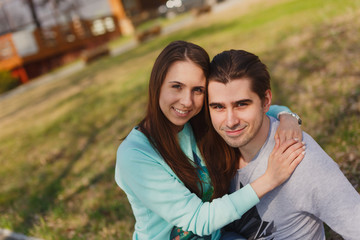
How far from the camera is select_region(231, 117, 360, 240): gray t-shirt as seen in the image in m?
2.24

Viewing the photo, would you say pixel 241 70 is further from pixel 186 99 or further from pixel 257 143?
pixel 257 143

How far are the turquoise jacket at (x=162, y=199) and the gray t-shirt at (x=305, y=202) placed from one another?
303 mm

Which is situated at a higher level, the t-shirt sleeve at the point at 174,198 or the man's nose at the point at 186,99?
the man's nose at the point at 186,99

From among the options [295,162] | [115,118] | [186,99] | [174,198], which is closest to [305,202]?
[295,162]

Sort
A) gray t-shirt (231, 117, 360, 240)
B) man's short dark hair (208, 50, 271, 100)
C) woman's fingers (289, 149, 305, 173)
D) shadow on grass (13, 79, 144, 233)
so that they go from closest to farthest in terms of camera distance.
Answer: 1. gray t-shirt (231, 117, 360, 240)
2. woman's fingers (289, 149, 305, 173)
3. man's short dark hair (208, 50, 271, 100)
4. shadow on grass (13, 79, 144, 233)

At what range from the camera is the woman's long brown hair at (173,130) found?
2.73 metres

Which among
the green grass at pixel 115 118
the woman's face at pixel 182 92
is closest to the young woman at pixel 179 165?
the woman's face at pixel 182 92

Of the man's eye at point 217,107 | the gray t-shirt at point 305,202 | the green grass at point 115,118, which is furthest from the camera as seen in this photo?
the green grass at point 115,118

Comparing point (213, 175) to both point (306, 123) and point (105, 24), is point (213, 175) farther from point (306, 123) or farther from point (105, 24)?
point (105, 24)

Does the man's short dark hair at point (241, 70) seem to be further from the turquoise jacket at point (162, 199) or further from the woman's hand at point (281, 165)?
the turquoise jacket at point (162, 199)

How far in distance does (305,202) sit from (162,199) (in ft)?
3.37

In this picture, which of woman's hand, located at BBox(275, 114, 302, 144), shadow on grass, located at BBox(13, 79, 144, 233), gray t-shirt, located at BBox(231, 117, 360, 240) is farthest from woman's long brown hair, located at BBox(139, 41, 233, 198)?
shadow on grass, located at BBox(13, 79, 144, 233)

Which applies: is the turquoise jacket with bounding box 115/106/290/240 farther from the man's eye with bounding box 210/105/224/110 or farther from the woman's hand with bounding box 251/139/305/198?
the man's eye with bounding box 210/105/224/110

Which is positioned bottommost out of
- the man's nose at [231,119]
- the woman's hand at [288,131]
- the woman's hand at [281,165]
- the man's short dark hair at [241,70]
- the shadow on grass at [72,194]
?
the shadow on grass at [72,194]
